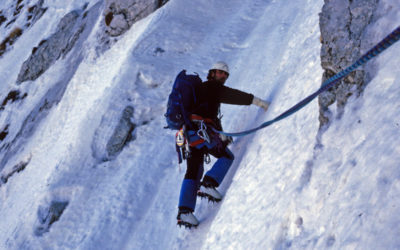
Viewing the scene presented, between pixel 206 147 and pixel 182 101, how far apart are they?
0.77 m

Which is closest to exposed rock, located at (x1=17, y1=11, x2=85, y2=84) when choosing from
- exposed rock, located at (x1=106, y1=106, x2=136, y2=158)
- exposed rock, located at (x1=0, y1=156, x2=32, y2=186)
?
exposed rock, located at (x1=0, y1=156, x2=32, y2=186)

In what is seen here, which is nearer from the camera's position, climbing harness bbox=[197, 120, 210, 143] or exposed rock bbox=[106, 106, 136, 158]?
climbing harness bbox=[197, 120, 210, 143]

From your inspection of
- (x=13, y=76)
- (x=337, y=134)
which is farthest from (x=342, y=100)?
(x=13, y=76)

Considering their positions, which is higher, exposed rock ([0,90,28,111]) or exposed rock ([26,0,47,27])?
exposed rock ([26,0,47,27])

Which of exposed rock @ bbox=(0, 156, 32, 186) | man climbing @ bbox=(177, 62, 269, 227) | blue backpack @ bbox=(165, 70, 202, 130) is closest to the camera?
man climbing @ bbox=(177, 62, 269, 227)

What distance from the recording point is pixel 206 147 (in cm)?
520

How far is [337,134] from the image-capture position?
10.3 ft

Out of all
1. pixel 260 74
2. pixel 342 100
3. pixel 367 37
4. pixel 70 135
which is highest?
pixel 367 37

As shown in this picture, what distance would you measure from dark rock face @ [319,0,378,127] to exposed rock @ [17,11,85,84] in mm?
13122

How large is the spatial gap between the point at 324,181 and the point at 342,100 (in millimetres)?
849

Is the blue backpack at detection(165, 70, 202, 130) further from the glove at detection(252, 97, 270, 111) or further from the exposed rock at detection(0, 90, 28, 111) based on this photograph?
the exposed rock at detection(0, 90, 28, 111)

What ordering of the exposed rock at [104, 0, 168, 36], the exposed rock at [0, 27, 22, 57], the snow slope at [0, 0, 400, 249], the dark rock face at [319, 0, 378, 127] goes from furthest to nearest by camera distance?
the exposed rock at [0, 27, 22, 57] → the exposed rock at [104, 0, 168, 36] → the dark rock face at [319, 0, 378, 127] → the snow slope at [0, 0, 400, 249]

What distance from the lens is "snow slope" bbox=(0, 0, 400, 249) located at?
105 inches

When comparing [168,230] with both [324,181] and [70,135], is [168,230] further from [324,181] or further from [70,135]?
[70,135]
